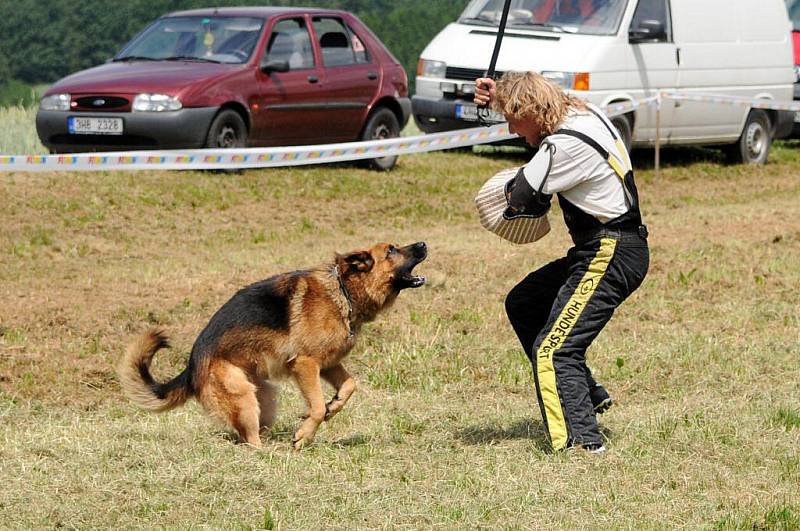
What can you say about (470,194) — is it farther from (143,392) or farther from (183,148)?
(143,392)

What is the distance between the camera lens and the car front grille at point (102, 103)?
41.7ft

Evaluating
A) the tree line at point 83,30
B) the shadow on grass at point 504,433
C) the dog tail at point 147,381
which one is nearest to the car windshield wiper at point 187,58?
the dog tail at point 147,381

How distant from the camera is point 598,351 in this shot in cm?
829

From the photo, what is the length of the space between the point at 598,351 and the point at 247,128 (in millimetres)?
6364

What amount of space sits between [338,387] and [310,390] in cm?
36

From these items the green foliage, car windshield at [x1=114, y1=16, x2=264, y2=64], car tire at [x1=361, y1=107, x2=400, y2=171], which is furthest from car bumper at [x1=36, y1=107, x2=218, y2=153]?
the green foliage

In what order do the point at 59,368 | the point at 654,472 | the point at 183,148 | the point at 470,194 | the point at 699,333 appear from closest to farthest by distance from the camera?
the point at 654,472, the point at 59,368, the point at 699,333, the point at 183,148, the point at 470,194

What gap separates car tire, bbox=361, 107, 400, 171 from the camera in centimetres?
1488

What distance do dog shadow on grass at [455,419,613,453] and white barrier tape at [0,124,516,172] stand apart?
5.06 m

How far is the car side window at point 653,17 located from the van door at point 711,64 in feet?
0.36

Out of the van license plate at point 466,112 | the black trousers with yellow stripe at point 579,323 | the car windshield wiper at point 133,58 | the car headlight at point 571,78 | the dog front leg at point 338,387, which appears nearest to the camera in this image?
the black trousers with yellow stripe at point 579,323

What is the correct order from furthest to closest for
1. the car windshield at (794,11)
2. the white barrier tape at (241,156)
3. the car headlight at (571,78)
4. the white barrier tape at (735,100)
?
the car windshield at (794,11)
the white barrier tape at (735,100)
the car headlight at (571,78)
the white barrier tape at (241,156)

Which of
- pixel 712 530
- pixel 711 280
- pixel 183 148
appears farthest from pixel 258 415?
pixel 183 148

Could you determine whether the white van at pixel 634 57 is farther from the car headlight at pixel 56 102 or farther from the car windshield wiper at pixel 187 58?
the car headlight at pixel 56 102
